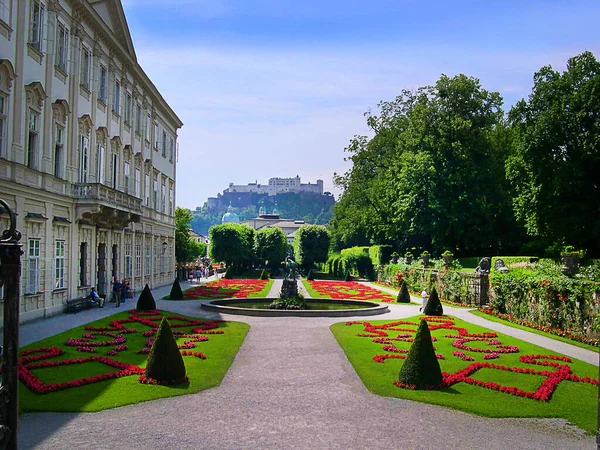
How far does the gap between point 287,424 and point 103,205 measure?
20.4 metres

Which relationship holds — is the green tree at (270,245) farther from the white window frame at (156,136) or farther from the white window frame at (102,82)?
the white window frame at (102,82)

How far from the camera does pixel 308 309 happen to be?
1162 inches

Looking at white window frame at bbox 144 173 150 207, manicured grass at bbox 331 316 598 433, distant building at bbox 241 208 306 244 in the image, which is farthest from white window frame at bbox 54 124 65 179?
distant building at bbox 241 208 306 244

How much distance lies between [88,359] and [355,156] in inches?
2192

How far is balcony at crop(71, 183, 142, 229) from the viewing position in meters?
27.4

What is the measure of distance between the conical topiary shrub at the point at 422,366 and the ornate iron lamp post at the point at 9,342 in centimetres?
942

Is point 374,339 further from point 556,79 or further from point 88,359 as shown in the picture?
point 556,79

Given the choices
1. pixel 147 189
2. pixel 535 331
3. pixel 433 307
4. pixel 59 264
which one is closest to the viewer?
pixel 535 331

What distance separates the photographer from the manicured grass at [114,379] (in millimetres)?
11438

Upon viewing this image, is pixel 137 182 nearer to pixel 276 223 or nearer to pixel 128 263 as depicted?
pixel 128 263

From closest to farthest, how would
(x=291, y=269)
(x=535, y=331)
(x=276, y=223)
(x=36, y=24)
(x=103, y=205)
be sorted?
(x=36, y=24)
(x=535, y=331)
(x=103, y=205)
(x=291, y=269)
(x=276, y=223)

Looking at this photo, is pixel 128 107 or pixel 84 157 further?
pixel 128 107

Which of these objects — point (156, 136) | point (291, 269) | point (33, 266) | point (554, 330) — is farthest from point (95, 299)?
point (554, 330)

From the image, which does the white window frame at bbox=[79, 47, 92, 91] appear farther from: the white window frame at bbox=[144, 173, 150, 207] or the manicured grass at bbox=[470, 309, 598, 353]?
the manicured grass at bbox=[470, 309, 598, 353]
